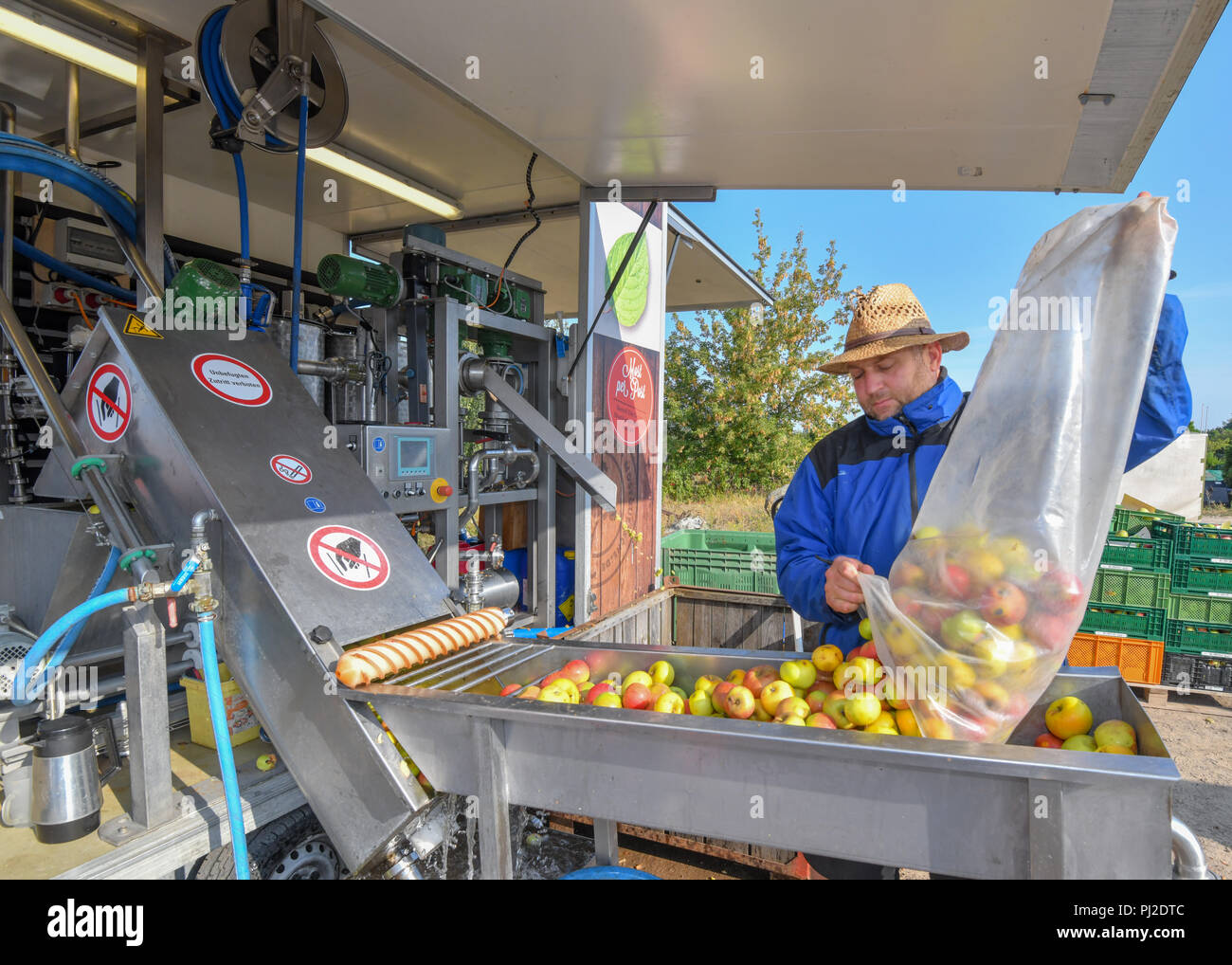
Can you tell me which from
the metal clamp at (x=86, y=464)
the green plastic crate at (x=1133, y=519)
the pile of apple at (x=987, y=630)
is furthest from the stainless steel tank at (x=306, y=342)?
the green plastic crate at (x=1133, y=519)

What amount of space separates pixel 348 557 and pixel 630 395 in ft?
11.5

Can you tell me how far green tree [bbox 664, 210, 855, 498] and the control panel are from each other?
12.8 meters

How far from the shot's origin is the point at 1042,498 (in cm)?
140

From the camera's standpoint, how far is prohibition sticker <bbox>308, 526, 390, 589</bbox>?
2137 mm

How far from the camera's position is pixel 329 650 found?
6.16ft

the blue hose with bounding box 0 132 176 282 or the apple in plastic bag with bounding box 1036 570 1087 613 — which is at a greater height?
the blue hose with bounding box 0 132 176 282

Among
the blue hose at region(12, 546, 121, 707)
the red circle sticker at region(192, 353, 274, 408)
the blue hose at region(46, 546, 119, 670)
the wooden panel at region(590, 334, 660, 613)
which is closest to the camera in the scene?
the blue hose at region(12, 546, 121, 707)

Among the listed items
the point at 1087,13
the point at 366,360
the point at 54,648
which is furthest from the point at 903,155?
the point at 54,648

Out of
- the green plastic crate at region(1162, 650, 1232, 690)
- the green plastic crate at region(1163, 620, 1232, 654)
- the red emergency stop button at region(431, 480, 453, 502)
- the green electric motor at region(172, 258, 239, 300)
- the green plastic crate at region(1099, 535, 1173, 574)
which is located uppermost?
the green electric motor at region(172, 258, 239, 300)

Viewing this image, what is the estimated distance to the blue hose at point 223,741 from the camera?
170 centimetres

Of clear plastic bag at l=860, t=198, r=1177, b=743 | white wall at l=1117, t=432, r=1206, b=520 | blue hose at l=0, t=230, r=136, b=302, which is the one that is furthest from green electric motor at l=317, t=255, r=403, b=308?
white wall at l=1117, t=432, r=1206, b=520

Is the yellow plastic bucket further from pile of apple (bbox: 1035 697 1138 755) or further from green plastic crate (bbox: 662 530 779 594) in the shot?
green plastic crate (bbox: 662 530 779 594)
